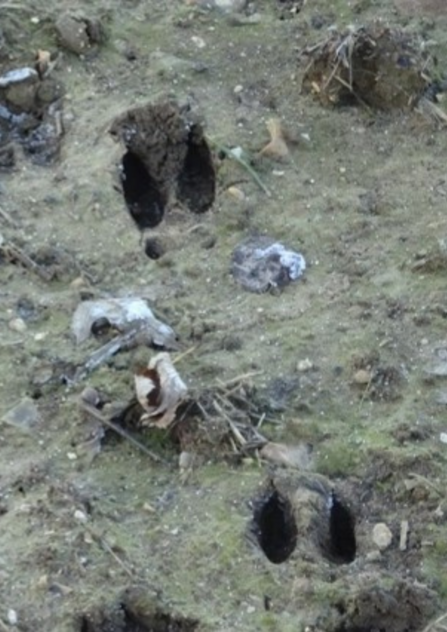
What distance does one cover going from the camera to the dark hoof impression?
4203mm

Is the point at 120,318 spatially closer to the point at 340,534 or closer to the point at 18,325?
the point at 18,325

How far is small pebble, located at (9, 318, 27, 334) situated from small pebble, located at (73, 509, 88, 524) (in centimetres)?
58

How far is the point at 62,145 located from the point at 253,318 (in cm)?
80

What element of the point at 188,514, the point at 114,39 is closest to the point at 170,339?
the point at 188,514

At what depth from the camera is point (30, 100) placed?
14.6ft

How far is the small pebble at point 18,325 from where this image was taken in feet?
12.5

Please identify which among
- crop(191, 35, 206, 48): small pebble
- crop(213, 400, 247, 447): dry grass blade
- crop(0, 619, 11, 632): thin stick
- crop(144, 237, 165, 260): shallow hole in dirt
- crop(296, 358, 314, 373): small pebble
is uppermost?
crop(0, 619, 11, 632): thin stick

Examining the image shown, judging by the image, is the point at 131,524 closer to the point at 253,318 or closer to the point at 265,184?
the point at 253,318

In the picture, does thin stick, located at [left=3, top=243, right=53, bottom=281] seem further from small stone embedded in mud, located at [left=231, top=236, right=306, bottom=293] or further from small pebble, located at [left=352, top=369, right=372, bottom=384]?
small pebble, located at [left=352, top=369, right=372, bottom=384]

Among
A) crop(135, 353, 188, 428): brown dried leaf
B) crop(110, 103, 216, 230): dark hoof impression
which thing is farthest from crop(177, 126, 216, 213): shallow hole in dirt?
crop(135, 353, 188, 428): brown dried leaf

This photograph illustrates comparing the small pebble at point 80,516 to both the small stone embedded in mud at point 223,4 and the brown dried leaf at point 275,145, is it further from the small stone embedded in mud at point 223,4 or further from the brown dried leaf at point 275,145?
the small stone embedded in mud at point 223,4

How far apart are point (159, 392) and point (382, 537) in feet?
1.81

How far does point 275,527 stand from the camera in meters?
Result: 3.39

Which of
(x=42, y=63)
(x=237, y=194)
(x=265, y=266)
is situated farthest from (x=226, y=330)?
(x=42, y=63)
